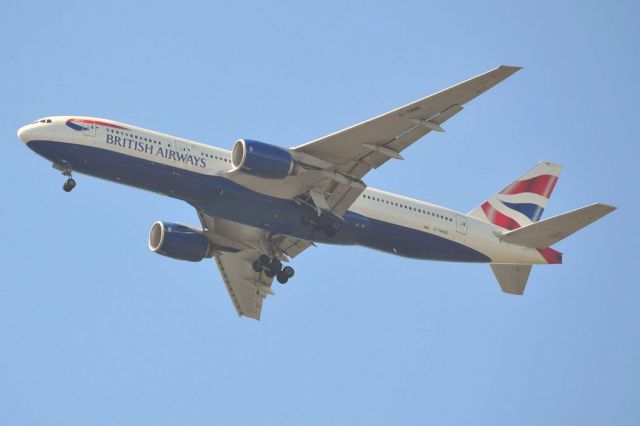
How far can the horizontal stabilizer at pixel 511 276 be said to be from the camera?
4984cm

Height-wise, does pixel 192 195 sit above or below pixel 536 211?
below

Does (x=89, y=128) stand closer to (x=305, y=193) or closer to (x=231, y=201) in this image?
(x=231, y=201)

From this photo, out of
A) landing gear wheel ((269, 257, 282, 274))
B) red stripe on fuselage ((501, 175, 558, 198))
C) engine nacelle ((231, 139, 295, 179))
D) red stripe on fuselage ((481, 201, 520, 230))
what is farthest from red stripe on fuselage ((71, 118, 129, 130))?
red stripe on fuselage ((501, 175, 558, 198))

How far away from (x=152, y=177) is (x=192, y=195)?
1.80 meters

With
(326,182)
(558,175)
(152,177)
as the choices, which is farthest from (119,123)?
(558,175)

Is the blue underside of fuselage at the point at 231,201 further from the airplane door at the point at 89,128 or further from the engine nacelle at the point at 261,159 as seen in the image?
the engine nacelle at the point at 261,159

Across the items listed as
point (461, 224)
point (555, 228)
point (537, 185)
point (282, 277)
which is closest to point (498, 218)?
point (461, 224)

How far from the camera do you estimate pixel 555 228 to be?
151ft

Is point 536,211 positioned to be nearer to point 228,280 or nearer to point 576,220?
point 576,220

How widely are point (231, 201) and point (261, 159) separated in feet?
9.23

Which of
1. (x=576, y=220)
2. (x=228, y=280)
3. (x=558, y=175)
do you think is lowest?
(x=228, y=280)

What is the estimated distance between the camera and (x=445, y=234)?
48062mm

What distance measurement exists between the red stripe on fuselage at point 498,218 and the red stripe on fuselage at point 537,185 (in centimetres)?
198

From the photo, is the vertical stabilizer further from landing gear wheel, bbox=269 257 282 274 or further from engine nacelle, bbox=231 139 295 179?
engine nacelle, bbox=231 139 295 179
